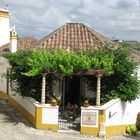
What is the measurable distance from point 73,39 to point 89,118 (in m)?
7.53

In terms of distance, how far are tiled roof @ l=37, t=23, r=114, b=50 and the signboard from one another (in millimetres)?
5390

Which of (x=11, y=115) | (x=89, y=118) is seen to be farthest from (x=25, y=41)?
(x=89, y=118)

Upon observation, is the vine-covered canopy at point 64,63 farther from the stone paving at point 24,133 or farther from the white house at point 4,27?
the white house at point 4,27

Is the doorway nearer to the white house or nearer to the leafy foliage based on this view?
the leafy foliage

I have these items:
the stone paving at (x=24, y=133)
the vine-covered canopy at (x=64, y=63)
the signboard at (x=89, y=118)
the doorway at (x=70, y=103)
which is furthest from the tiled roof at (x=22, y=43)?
the signboard at (x=89, y=118)

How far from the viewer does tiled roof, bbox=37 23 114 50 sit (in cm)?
2684

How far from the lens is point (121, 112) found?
24.4 meters

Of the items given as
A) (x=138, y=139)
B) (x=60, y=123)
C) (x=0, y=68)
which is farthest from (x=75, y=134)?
(x=0, y=68)

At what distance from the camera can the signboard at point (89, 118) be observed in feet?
70.9

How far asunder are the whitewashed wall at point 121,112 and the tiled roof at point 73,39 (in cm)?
382

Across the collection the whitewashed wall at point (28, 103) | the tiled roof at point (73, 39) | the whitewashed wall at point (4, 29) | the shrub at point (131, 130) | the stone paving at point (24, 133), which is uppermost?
the whitewashed wall at point (4, 29)

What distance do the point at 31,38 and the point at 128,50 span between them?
15.7 m

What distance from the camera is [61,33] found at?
94.1 feet

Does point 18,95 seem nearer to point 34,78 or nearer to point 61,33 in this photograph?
point 34,78
